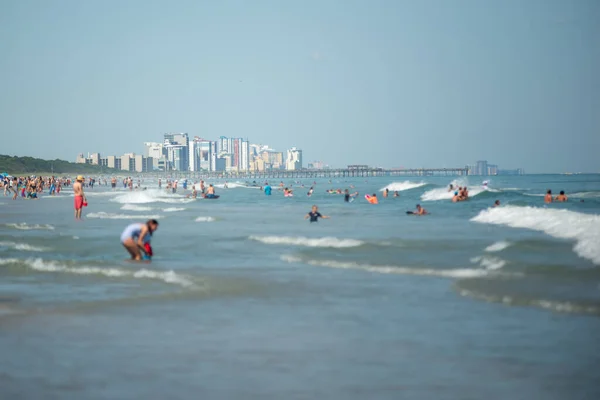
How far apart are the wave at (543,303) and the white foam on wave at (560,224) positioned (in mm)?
5437

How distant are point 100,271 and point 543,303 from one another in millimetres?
8815

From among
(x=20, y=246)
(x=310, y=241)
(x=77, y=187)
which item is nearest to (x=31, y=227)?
(x=77, y=187)

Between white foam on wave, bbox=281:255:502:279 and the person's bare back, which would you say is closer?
white foam on wave, bbox=281:255:502:279

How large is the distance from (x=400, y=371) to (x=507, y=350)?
1.51 m

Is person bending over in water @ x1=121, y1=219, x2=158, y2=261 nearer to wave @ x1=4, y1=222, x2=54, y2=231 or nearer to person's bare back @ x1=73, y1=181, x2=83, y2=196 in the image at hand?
wave @ x1=4, y1=222, x2=54, y2=231

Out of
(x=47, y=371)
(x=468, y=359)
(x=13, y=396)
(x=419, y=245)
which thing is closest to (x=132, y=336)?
(x=47, y=371)

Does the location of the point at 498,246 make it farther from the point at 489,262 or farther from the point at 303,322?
the point at 303,322

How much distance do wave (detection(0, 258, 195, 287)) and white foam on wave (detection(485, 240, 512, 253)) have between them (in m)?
8.63

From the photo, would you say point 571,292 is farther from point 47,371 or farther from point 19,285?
point 19,285

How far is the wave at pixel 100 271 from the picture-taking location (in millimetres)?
13845

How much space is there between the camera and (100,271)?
49.4 feet

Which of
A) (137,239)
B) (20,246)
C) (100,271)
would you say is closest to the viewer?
(100,271)

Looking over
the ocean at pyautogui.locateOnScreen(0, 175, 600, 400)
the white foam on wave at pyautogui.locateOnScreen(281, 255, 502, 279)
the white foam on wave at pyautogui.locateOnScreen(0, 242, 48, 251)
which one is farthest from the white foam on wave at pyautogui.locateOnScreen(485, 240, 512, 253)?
the white foam on wave at pyautogui.locateOnScreen(0, 242, 48, 251)

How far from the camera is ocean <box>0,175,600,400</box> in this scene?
23.4 ft
